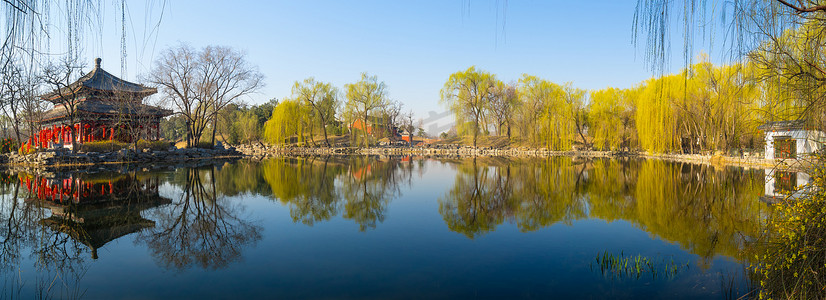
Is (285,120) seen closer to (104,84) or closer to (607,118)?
(104,84)

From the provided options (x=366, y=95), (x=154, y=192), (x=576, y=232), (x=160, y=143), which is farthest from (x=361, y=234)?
(x=366, y=95)

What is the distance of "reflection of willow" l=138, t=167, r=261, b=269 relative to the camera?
517 centimetres

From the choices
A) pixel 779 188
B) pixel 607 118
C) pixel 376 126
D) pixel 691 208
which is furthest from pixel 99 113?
pixel 607 118

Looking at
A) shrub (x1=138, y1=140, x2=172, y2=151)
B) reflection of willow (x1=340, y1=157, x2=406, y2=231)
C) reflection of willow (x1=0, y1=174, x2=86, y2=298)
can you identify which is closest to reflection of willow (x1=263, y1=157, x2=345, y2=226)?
reflection of willow (x1=340, y1=157, x2=406, y2=231)

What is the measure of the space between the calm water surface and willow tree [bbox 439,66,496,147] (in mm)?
29888

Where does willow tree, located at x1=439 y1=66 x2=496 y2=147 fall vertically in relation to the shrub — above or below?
above

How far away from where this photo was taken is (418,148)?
44594 mm

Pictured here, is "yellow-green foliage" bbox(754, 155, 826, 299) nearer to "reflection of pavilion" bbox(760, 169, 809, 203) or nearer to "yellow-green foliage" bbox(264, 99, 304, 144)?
"reflection of pavilion" bbox(760, 169, 809, 203)

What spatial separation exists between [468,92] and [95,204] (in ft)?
115

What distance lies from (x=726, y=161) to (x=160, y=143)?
1269 inches

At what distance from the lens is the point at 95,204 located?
8703 millimetres

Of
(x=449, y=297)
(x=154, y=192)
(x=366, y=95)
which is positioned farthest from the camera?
(x=366, y=95)

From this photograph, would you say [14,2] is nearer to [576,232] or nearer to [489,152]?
[576,232]

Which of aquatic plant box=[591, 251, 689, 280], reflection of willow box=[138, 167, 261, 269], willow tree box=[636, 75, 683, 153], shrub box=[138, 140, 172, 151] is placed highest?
willow tree box=[636, 75, 683, 153]
